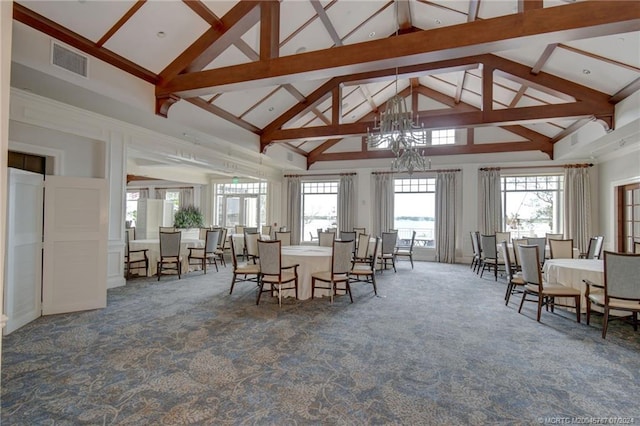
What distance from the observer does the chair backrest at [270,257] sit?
183 inches

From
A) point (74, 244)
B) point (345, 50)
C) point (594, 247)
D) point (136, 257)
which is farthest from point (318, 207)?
point (74, 244)

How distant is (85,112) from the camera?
16.6ft

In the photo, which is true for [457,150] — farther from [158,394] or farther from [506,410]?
[158,394]

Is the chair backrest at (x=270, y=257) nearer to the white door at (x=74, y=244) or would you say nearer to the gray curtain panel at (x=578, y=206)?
the white door at (x=74, y=244)

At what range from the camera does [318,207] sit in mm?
11203

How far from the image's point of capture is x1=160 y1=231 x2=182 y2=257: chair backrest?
20.9 feet

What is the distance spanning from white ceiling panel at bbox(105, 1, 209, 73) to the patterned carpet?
338cm

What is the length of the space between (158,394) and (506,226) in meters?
9.40

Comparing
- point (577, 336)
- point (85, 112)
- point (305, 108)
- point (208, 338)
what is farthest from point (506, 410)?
point (305, 108)

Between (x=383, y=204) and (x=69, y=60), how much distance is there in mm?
7961

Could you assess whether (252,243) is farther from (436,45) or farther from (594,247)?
(594,247)

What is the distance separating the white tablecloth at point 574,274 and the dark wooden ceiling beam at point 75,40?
6.31 m

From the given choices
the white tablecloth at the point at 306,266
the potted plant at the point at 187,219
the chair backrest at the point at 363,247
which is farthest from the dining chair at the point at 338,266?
the potted plant at the point at 187,219

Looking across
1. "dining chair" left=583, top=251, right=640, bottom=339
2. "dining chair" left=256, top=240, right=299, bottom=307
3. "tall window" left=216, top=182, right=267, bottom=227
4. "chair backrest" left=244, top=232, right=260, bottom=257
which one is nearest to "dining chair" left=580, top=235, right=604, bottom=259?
"dining chair" left=583, top=251, right=640, bottom=339
